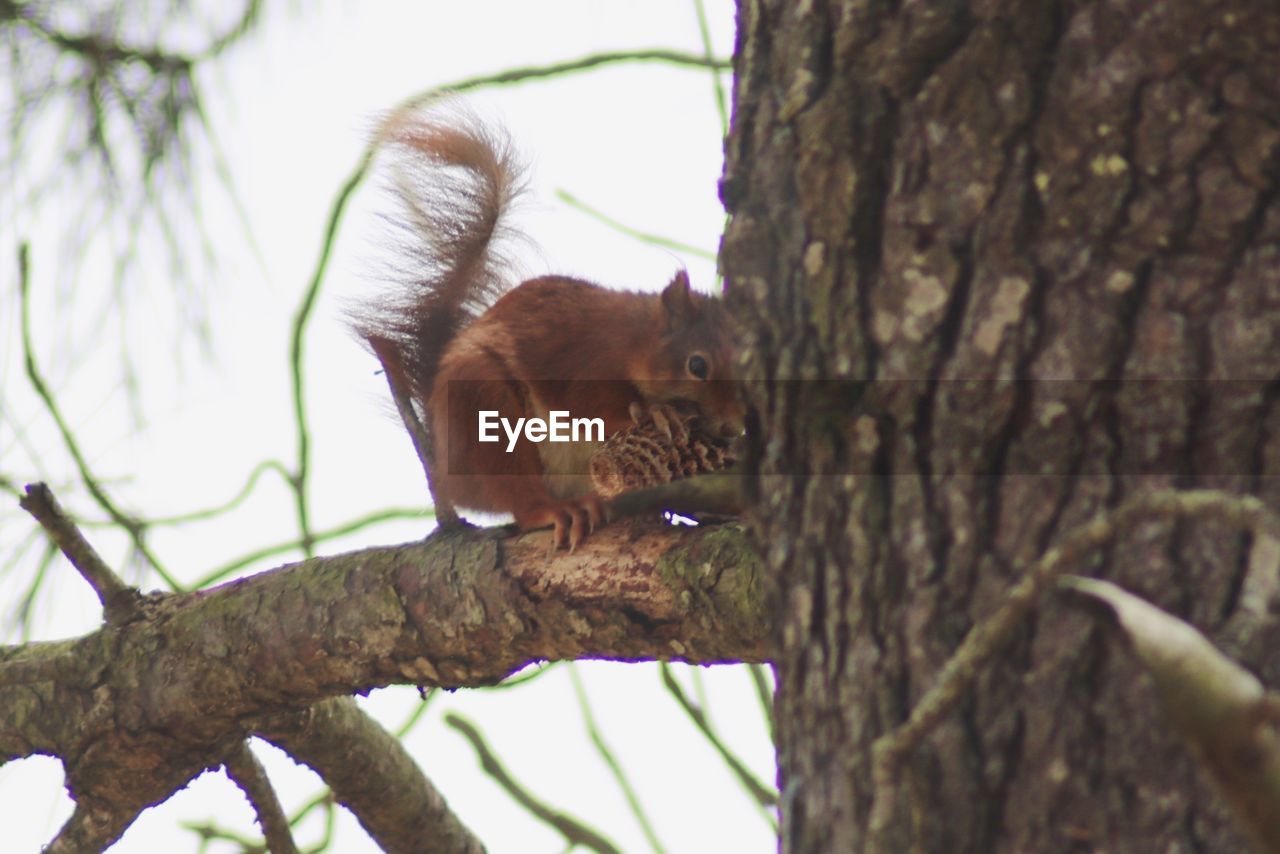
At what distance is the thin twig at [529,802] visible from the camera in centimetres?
173

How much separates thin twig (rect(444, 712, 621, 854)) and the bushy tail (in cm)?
55

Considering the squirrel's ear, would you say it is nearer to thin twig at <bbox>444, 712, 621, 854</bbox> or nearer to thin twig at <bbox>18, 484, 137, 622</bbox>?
thin twig at <bbox>444, 712, 621, 854</bbox>

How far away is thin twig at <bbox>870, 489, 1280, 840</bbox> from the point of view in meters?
0.48

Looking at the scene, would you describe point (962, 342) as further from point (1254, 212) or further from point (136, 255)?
point (136, 255)

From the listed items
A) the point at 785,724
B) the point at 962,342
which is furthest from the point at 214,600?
the point at 962,342

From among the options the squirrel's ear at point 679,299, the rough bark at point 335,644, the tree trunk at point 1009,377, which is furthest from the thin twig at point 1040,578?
the squirrel's ear at point 679,299

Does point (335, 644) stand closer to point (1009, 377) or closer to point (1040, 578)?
point (1009, 377)

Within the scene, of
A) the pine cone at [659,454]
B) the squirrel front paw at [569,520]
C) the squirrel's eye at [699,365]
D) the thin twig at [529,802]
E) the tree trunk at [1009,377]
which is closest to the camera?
the tree trunk at [1009,377]

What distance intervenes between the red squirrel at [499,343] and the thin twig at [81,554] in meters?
0.40

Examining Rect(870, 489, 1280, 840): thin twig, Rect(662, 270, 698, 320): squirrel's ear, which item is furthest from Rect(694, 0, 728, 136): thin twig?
Rect(870, 489, 1280, 840): thin twig

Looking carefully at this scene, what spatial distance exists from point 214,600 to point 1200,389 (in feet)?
4.02

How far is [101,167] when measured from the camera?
4.74ft

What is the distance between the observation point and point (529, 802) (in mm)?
1742

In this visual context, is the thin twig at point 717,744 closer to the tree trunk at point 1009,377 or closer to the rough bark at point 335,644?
the rough bark at point 335,644
